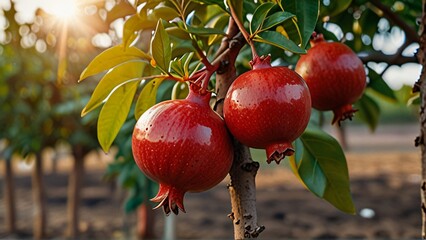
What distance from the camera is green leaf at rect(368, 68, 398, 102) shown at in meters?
0.91

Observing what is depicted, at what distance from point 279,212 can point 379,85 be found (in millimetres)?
2851

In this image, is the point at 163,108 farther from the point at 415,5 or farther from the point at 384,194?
the point at 384,194

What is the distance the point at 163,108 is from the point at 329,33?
1.28ft

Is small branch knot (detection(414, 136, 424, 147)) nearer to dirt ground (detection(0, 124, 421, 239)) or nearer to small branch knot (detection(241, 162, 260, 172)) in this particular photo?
small branch knot (detection(241, 162, 260, 172))

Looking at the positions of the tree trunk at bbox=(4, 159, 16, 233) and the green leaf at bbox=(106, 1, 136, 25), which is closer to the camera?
the green leaf at bbox=(106, 1, 136, 25)

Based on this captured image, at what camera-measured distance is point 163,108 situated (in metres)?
0.44

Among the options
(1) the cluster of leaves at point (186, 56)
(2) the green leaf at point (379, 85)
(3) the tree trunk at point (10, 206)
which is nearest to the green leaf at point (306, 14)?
(1) the cluster of leaves at point (186, 56)

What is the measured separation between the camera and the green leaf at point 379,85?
0.91 m

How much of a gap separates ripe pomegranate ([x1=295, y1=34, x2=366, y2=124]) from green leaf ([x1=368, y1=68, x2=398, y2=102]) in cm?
36

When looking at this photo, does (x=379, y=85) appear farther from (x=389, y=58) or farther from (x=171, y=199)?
(x=171, y=199)

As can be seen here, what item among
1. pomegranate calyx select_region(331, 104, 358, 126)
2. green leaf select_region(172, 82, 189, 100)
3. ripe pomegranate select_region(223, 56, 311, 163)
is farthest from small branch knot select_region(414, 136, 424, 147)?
green leaf select_region(172, 82, 189, 100)

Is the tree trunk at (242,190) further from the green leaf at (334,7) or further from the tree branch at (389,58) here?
the tree branch at (389,58)

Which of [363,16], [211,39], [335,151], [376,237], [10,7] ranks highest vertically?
[10,7]

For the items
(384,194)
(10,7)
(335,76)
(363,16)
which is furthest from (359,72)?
(384,194)
